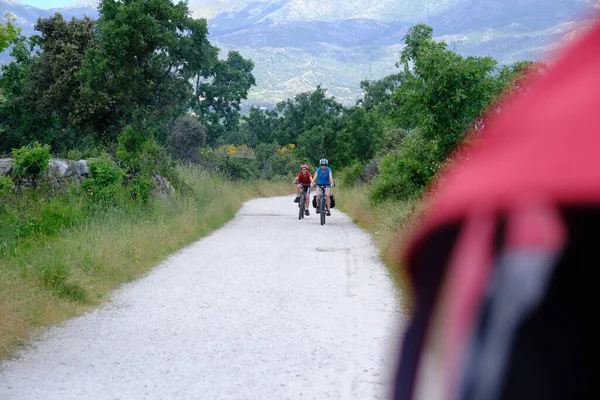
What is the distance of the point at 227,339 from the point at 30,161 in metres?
7.32

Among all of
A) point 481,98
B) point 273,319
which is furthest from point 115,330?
point 481,98

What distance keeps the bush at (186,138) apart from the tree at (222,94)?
2183 centimetres

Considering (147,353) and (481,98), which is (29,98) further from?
(147,353)

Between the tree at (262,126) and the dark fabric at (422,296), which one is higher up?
the tree at (262,126)

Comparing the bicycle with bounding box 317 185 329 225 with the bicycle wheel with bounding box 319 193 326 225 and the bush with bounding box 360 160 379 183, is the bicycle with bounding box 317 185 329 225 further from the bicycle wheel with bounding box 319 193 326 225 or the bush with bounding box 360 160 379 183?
the bush with bounding box 360 160 379 183

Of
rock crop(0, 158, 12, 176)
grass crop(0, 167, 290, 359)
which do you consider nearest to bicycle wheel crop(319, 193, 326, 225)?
grass crop(0, 167, 290, 359)

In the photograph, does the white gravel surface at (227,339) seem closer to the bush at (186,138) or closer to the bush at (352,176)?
the bush at (352,176)

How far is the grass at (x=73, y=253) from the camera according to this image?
5852 mm

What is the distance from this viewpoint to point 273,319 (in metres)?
6.21

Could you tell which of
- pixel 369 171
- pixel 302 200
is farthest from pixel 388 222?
pixel 369 171

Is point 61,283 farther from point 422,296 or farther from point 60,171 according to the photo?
point 422,296

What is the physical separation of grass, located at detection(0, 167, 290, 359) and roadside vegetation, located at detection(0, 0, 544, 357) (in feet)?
0.07

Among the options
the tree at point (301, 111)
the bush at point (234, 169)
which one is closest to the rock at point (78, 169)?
the bush at point (234, 169)

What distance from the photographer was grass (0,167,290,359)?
5852 millimetres
